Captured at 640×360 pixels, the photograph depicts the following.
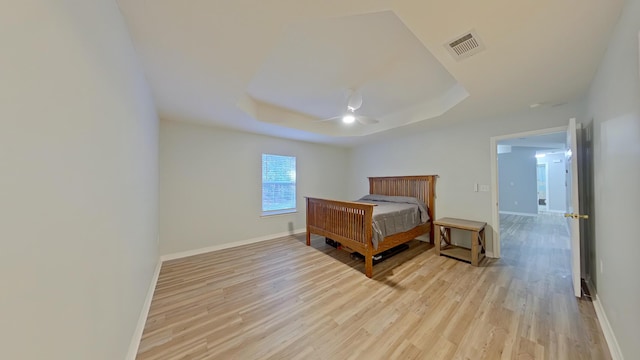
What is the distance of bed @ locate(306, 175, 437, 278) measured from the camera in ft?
9.62

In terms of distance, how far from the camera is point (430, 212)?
164 inches

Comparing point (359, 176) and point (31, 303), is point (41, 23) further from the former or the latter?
point (359, 176)

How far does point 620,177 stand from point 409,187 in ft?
10.2

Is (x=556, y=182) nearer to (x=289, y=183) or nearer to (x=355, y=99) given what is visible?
(x=355, y=99)

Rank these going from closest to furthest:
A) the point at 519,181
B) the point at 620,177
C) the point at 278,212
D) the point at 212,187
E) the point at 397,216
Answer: the point at 620,177 → the point at 397,216 → the point at 212,187 → the point at 278,212 → the point at 519,181

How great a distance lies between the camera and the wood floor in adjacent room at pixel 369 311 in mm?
1646

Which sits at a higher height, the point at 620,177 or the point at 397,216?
the point at 620,177

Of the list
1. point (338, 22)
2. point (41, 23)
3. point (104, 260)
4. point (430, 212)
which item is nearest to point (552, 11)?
point (338, 22)

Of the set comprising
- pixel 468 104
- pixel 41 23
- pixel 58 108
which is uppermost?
pixel 468 104

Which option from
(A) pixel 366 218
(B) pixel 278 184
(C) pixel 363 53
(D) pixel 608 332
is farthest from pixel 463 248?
(B) pixel 278 184

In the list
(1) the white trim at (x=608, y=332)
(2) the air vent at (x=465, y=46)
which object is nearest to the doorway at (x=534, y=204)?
(1) the white trim at (x=608, y=332)

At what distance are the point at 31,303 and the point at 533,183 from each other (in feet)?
34.5

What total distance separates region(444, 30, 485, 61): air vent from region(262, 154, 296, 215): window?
3690mm

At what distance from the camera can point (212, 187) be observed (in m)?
3.91
